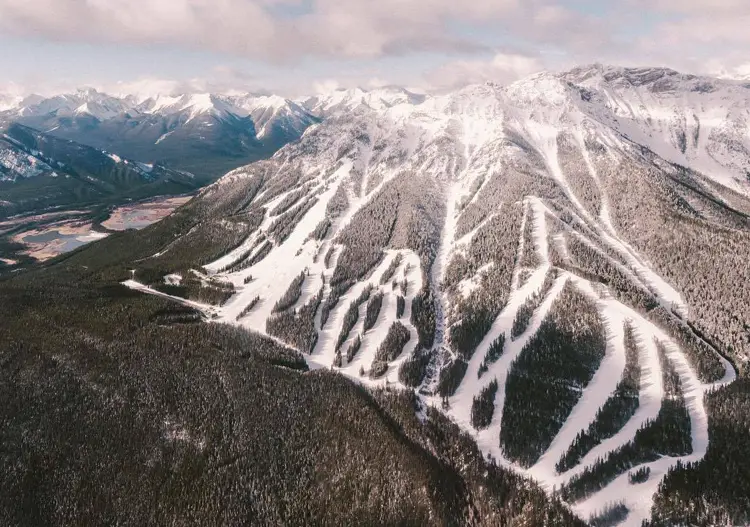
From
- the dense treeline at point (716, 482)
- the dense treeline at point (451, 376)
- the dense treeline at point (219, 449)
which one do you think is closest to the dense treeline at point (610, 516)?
the dense treeline at point (219, 449)

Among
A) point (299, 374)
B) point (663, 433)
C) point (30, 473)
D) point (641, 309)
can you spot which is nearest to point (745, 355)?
point (641, 309)

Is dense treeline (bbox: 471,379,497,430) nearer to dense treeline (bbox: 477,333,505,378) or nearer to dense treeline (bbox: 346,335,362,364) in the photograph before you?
dense treeline (bbox: 477,333,505,378)

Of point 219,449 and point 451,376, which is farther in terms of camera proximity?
point 451,376

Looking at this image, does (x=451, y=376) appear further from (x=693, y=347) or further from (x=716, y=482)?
(x=693, y=347)

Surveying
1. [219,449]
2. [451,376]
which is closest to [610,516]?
[451,376]

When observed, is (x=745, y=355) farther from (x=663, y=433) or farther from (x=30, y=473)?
(x=30, y=473)

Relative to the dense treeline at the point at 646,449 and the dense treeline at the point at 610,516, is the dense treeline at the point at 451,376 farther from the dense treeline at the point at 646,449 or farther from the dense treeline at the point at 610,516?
the dense treeline at the point at 610,516
